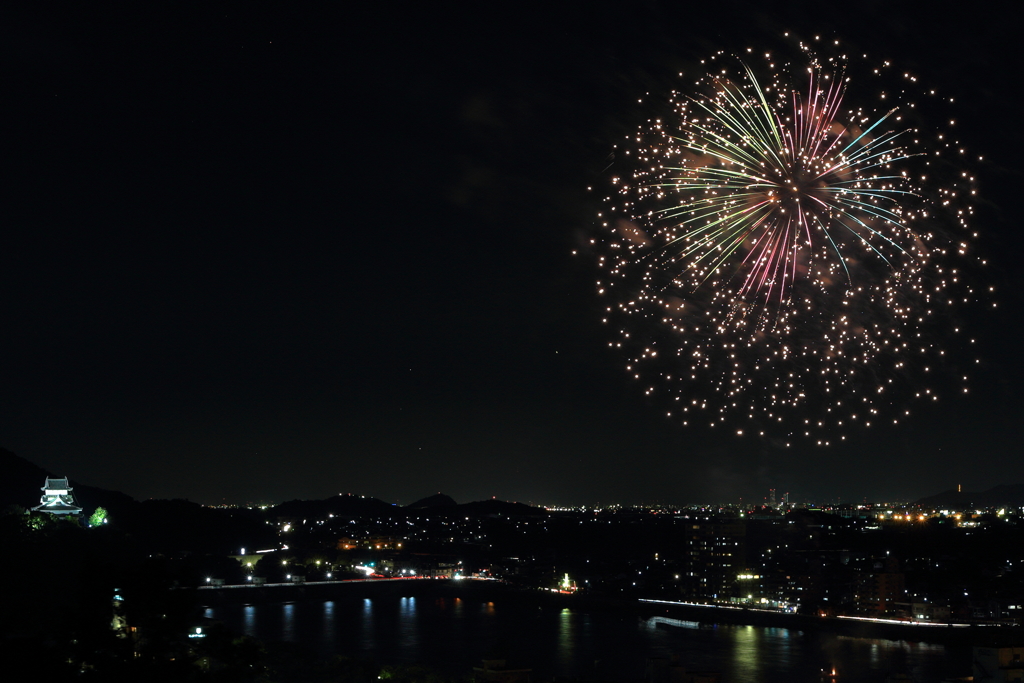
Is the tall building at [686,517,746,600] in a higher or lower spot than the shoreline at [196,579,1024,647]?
higher

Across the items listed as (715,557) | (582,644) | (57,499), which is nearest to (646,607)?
(715,557)

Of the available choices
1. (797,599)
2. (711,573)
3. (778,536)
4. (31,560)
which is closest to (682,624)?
(797,599)

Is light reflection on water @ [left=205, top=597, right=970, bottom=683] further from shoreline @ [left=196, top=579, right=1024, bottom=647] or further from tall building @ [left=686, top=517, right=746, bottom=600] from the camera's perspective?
tall building @ [left=686, top=517, right=746, bottom=600]

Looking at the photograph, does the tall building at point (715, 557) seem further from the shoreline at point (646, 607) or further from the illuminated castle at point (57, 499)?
the illuminated castle at point (57, 499)

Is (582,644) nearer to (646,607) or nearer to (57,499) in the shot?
(646,607)

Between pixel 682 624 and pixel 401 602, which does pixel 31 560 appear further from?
pixel 401 602

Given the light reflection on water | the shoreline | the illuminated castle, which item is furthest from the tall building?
the illuminated castle

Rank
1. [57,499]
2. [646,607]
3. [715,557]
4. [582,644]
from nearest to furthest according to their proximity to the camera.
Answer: [582,644], [57,499], [646,607], [715,557]
